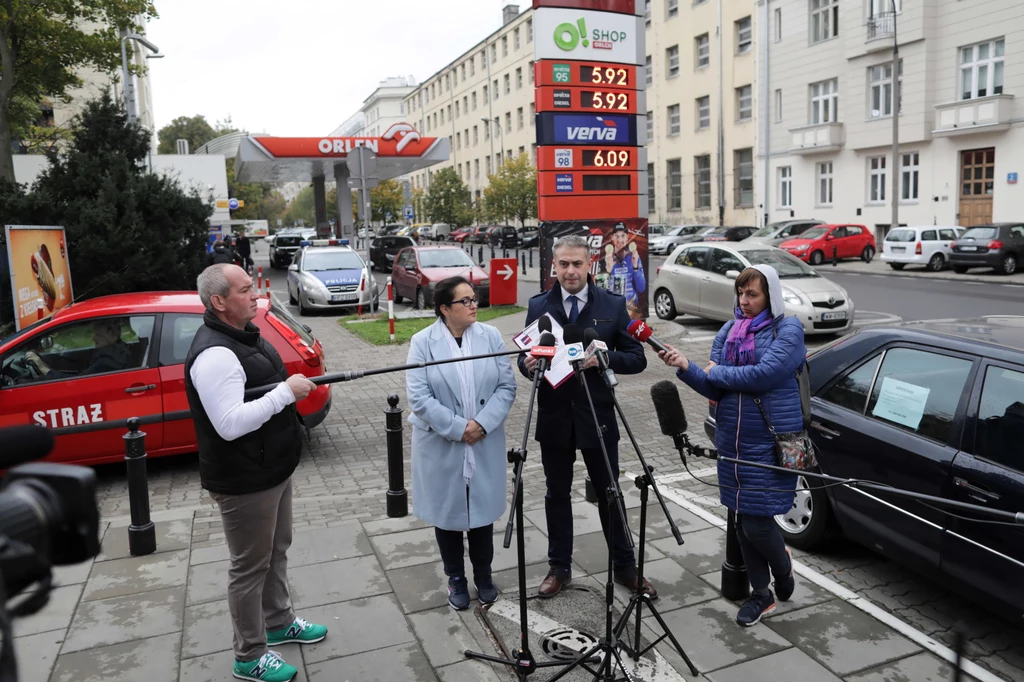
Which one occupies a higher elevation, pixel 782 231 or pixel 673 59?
pixel 673 59

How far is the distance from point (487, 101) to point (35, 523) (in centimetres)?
7782

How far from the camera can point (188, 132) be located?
83312 millimetres

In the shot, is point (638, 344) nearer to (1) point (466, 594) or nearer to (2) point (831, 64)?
(1) point (466, 594)

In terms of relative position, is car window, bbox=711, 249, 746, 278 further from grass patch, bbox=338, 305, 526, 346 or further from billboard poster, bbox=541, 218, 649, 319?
grass patch, bbox=338, 305, 526, 346

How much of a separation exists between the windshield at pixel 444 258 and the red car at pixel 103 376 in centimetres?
1289

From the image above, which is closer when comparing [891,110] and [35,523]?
[35,523]

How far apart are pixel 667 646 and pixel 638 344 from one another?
1576mm

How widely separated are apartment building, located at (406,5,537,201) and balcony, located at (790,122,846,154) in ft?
80.3

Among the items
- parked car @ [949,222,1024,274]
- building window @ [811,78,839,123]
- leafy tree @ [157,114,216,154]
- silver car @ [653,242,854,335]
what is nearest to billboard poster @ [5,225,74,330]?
silver car @ [653,242,854,335]

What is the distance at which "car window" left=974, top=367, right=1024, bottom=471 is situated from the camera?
369cm

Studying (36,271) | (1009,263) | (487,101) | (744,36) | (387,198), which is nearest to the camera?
(36,271)

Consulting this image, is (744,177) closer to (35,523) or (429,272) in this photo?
(429,272)

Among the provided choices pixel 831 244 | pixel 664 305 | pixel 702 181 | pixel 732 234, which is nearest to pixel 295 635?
pixel 664 305

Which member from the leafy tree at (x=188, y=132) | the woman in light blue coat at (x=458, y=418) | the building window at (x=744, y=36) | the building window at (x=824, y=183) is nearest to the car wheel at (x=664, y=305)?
the woman in light blue coat at (x=458, y=418)
